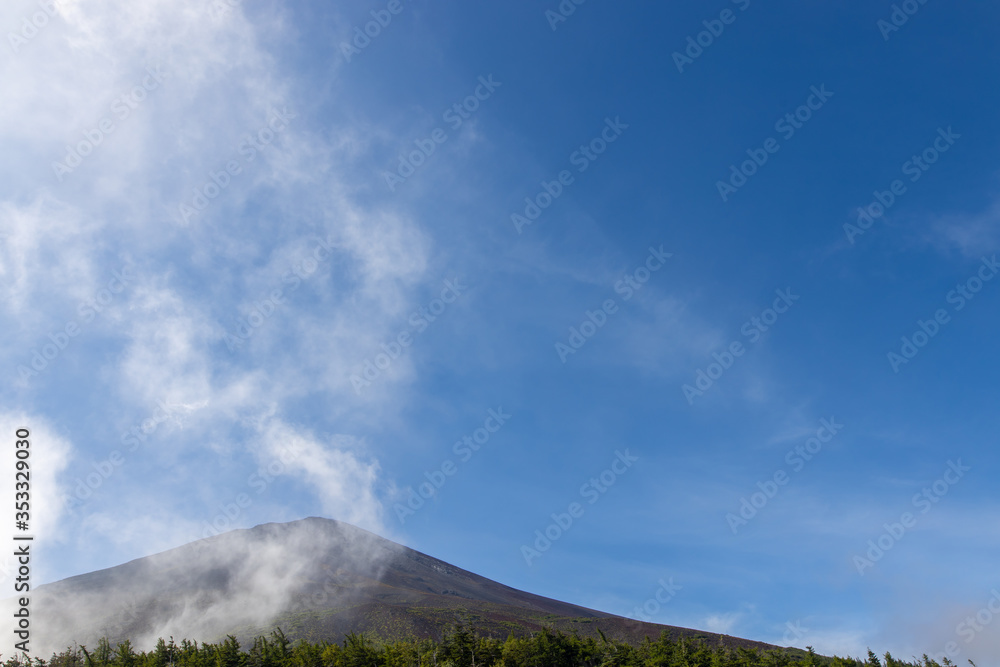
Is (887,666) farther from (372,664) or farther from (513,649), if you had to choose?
(372,664)

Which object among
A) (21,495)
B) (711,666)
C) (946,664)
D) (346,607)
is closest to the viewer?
(21,495)

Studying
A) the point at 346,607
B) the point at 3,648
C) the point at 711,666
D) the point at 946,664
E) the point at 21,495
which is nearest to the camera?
the point at 21,495

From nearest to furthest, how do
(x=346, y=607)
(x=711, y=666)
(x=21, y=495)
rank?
1. (x=21, y=495)
2. (x=711, y=666)
3. (x=346, y=607)

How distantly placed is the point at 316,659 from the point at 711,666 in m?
48.2

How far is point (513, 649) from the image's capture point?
76938mm

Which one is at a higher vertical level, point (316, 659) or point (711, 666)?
point (711, 666)

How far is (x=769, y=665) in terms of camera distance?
256ft

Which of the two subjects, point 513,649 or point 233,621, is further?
point 233,621

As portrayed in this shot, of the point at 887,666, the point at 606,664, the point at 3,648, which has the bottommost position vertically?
the point at 3,648

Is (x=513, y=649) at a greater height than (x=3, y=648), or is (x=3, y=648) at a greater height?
(x=513, y=649)

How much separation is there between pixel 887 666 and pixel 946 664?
7292 millimetres

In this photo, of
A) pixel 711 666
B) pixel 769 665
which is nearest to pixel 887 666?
pixel 769 665

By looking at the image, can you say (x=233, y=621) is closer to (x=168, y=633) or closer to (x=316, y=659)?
(x=168, y=633)

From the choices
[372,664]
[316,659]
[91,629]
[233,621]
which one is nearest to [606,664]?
[372,664]
